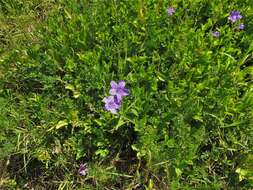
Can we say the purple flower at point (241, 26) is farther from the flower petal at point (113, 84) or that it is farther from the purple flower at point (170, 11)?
the flower petal at point (113, 84)

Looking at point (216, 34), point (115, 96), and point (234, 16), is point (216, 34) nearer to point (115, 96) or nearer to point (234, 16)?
point (234, 16)

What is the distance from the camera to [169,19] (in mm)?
3105

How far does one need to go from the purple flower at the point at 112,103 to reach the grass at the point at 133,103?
44 millimetres

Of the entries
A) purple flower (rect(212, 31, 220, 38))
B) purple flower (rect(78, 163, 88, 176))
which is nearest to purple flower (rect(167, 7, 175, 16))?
purple flower (rect(212, 31, 220, 38))

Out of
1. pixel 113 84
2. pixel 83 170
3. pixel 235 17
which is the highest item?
pixel 235 17

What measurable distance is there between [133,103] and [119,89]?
0.12 m

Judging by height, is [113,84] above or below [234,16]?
below

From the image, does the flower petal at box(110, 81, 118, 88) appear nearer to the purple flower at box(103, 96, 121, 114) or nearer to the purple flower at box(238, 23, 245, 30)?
the purple flower at box(103, 96, 121, 114)

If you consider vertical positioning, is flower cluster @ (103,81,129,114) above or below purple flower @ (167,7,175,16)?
below

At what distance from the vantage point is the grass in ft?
9.11

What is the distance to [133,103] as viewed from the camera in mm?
2762

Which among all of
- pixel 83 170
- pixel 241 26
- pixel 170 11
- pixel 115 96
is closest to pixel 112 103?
pixel 115 96

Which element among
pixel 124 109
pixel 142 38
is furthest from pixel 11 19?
pixel 124 109

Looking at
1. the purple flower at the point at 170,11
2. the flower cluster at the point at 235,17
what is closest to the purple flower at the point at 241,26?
the flower cluster at the point at 235,17
